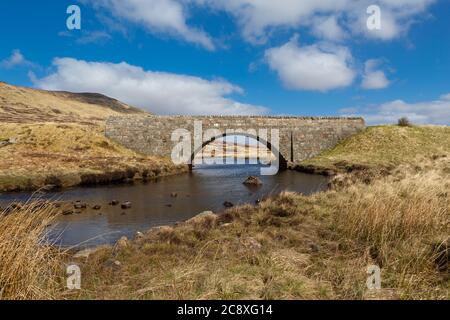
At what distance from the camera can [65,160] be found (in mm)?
33688

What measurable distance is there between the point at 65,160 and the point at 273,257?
103ft

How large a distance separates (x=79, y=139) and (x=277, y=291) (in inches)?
1582

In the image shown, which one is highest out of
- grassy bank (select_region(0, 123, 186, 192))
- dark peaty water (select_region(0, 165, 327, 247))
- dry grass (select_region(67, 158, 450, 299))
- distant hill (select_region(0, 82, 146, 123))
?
distant hill (select_region(0, 82, 146, 123))

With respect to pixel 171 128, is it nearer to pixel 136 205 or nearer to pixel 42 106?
pixel 136 205

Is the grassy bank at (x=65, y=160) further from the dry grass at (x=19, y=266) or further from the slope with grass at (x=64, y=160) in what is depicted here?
the dry grass at (x=19, y=266)

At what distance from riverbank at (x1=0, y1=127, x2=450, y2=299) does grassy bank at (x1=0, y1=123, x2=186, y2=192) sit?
20235mm

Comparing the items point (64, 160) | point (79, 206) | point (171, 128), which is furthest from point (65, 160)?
point (79, 206)

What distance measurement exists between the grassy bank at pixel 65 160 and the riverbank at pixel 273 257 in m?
20.2

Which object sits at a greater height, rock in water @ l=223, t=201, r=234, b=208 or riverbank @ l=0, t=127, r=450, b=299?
riverbank @ l=0, t=127, r=450, b=299

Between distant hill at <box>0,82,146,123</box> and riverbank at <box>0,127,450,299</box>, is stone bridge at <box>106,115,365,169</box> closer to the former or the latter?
riverbank at <box>0,127,450,299</box>

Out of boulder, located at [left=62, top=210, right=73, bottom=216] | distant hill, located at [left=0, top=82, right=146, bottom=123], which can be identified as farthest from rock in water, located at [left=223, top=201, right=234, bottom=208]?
distant hill, located at [left=0, top=82, right=146, bottom=123]

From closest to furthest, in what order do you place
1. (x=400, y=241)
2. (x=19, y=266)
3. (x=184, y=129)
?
1. (x=19, y=266)
2. (x=400, y=241)
3. (x=184, y=129)

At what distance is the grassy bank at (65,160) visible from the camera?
27938mm

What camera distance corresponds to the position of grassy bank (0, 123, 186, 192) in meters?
27.9
